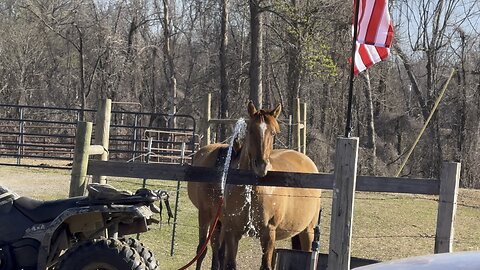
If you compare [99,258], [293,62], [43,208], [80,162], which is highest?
[293,62]

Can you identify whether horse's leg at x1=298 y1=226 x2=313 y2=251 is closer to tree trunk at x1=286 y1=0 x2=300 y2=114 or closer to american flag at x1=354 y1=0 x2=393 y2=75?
american flag at x1=354 y1=0 x2=393 y2=75

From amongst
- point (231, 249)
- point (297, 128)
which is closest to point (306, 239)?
point (231, 249)

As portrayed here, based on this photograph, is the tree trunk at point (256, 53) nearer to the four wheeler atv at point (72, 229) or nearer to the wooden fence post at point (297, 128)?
the wooden fence post at point (297, 128)

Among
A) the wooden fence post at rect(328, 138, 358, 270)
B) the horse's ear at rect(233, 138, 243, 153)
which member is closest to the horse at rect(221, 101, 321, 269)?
the horse's ear at rect(233, 138, 243, 153)

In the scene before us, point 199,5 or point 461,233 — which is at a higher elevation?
point 199,5

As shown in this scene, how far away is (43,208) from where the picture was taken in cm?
542

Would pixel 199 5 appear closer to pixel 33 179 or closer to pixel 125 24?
pixel 125 24

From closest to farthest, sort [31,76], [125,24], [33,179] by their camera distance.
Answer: [33,179] → [31,76] → [125,24]

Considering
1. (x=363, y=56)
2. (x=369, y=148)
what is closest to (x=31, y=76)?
(x=369, y=148)

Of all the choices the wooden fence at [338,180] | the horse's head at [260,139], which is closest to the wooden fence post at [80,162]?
the wooden fence at [338,180]

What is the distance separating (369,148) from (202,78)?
9.83m

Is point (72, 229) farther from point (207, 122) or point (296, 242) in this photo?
point (207, 122)

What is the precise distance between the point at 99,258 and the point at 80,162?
1.06 metres

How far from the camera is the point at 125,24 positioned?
3978 cm
